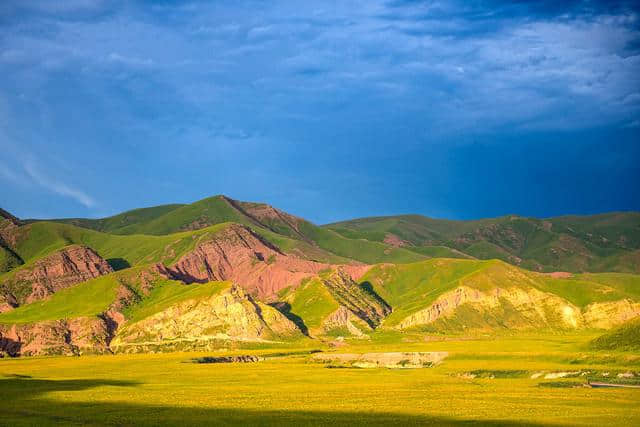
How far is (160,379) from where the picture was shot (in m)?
132

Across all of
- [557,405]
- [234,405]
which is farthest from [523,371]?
[234,405]

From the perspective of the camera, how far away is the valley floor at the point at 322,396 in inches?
2992

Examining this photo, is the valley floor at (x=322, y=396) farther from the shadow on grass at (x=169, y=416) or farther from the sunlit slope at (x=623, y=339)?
the sunlit slope at (x=623, y=339)

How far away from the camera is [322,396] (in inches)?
3939

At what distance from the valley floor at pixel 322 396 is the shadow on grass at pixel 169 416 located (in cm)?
11

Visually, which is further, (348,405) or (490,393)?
(490,393)

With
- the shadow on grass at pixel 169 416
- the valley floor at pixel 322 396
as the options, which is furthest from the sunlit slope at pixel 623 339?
the shadow on grass at pixel 169 416

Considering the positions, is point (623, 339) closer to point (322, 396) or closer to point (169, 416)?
point (322, 396)

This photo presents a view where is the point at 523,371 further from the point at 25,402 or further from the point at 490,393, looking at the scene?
the point at 25,402

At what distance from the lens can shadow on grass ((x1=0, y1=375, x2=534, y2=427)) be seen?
72.0 meters

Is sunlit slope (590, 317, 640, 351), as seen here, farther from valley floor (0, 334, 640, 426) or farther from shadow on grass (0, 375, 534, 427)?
shadow on grass (0, 375, 534, 427)

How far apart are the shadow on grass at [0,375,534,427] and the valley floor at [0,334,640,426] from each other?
0.35ft

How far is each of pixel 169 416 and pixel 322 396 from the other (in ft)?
95.2

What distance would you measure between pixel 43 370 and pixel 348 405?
99.6 meters
